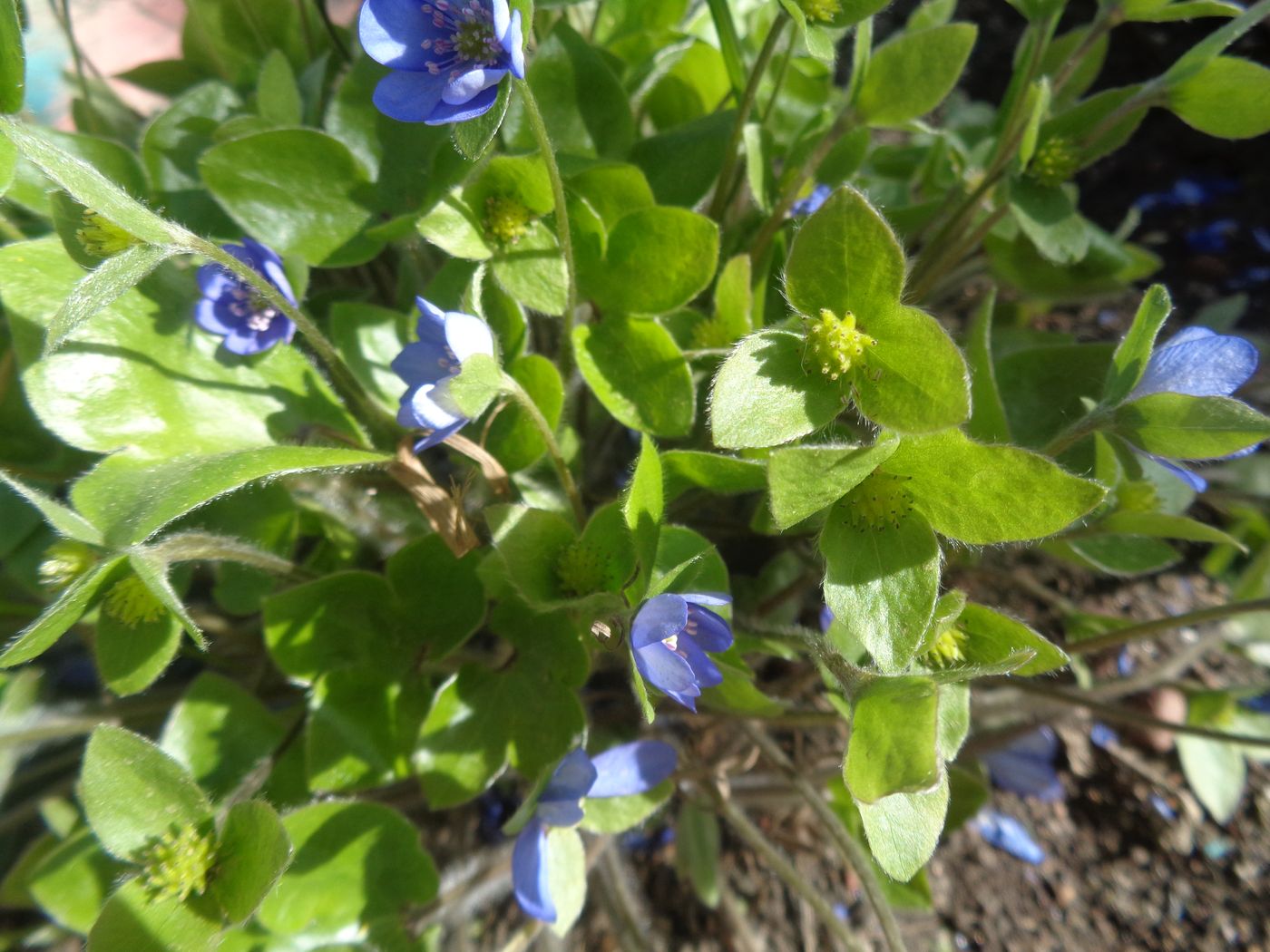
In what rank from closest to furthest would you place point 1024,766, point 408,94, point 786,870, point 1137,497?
point 408,94 → point 1137,497 → point 786,870 → point 1024,766

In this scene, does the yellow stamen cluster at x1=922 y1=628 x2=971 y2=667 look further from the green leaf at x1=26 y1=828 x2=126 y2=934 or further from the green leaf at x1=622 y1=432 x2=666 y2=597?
the green leaf at x1=26 y1=828 x2=126 y2=934

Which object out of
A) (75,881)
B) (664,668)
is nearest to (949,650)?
(664,668)

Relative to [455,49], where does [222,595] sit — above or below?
below

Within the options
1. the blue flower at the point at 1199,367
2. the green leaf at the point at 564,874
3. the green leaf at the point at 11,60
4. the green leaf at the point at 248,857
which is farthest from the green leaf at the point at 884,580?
the green leaf at the point at 11,60

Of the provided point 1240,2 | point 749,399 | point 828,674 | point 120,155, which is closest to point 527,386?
point 749,399

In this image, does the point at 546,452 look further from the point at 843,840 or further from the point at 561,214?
the point at 843,840

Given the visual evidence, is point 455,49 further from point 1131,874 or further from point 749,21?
point 1131,874

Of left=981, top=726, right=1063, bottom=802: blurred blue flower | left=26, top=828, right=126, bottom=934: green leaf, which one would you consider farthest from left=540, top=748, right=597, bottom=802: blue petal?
left=981, top=726, right=1063, bottom=802: blurred blue flower
